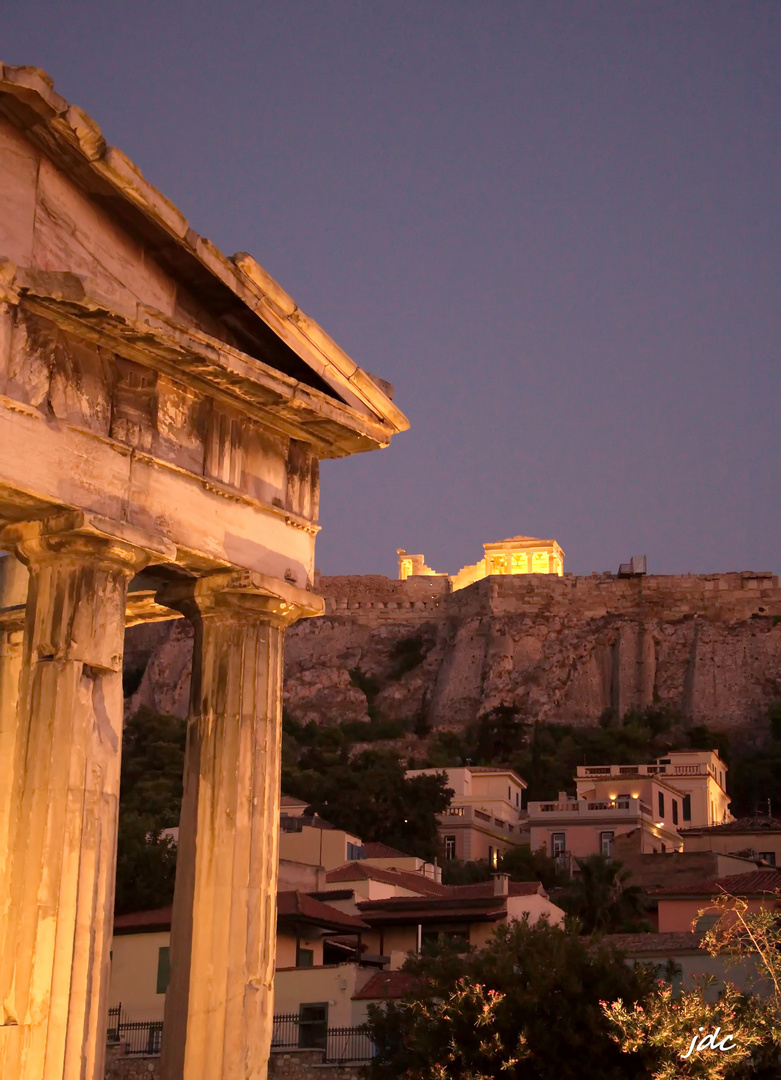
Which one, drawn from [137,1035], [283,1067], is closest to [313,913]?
[137,1035]

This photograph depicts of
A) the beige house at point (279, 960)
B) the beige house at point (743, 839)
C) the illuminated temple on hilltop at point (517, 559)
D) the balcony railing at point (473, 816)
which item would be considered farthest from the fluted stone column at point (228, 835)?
the illuminated temple on hilltop at point (517, 559)

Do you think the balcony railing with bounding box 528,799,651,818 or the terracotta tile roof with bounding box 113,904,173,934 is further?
the balcony railing with bounding box 528,799,651,818

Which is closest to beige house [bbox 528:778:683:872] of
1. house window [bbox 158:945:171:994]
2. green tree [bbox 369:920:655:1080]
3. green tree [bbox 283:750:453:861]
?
green tree [bbox 283:750:453:861]

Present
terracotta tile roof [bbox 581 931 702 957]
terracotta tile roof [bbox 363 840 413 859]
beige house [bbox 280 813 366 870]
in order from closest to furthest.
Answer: terracotta tile roof [bbox 581 931 702 957] → beige house [bbox 280 813 366 870] → terracotta tile roof [bbox 363 840 413 859]

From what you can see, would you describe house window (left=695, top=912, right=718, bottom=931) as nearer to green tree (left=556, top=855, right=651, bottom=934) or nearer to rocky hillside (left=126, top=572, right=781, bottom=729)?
green tree (left=556, top=855, right=651, bottom=934)

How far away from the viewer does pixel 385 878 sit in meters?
44.2

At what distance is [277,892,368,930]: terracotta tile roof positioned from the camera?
113ft

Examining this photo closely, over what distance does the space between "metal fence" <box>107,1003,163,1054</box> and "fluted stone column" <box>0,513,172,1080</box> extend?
2203cm

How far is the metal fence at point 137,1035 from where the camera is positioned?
30.7 metres

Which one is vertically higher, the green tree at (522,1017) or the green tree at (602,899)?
the green tree at (602,899)

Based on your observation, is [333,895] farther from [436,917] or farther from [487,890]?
[487,890]

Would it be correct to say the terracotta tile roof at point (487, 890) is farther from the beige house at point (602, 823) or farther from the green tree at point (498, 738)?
the green tree at point (498, 738)

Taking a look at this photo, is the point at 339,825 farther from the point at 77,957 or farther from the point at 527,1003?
the point at 77,957

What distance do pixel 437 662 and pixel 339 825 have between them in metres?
45.0
